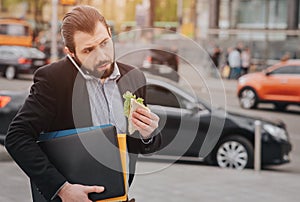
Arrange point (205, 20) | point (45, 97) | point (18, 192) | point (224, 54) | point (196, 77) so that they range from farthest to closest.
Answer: point (205, 20) < point (224, 54) < point (18, 192) < point (196, 77) < point (45, 97)

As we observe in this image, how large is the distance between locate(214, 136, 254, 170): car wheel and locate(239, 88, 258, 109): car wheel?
1111 centimetres

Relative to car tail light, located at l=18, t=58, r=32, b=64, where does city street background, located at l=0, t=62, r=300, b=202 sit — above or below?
above

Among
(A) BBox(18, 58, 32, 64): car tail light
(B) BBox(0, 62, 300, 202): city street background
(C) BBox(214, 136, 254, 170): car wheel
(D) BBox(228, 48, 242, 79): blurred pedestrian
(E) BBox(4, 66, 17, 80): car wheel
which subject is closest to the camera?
(B) BBox(0, 62, 300, 202): city street background

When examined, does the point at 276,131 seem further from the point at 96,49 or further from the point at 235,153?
the point at 96,49

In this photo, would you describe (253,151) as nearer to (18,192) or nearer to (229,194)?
(229,194)

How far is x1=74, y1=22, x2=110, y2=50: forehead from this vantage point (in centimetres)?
260

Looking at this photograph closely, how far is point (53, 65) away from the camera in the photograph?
2.69 metres

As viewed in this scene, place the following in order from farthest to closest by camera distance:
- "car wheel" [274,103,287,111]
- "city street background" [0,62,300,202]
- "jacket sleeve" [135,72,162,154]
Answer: "car wheel" [274,103,287,111] < "city street background" [0,62,300,202] < "jacket sleeve" [135,72,162,154]

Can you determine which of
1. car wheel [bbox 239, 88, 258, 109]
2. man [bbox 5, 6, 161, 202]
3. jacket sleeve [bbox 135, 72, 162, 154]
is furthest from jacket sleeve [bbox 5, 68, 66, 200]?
car wheel [bbox 239, 88, 258, 109]

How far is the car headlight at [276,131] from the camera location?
11.1 meters

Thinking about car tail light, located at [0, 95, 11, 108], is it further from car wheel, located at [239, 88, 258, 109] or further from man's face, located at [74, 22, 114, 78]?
car wheel, located at [239, 88, 258, 109]

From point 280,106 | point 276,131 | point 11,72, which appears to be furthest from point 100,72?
point 11,72

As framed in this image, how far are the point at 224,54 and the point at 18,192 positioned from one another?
26688 mm

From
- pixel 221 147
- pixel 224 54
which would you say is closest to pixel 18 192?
pixel 221 147
